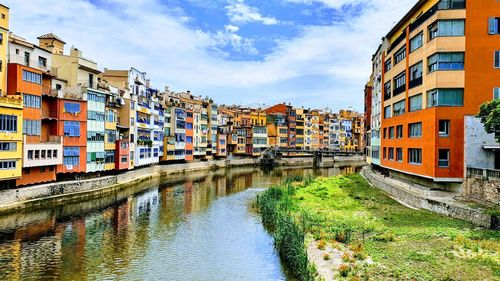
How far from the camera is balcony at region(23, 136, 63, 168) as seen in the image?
48031mm

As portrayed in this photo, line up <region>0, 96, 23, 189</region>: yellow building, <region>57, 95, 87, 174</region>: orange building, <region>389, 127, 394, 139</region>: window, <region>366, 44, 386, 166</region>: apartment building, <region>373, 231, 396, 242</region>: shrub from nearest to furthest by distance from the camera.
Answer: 1. <region>373, 231, 396, 242</region>: shrub
2. <region>0, 96, 23, 189</region>: yellow building
3. <region>57, 95, 87, 174</region>: orange building
4. <region>389, 127, 394, 139</region>: window
5. <region>366, 44, 386, 166</region>: apartment building

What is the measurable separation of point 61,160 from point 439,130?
44.5 metres

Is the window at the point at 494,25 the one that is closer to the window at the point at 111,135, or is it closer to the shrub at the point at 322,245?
the shrub at the point at 322,245

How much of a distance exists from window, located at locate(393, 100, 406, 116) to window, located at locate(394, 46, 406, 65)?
5.47m

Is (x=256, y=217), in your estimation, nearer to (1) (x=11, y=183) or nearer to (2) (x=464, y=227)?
(2) (x=464, y=227)

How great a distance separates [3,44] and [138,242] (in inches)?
1084

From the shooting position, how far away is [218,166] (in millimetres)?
113375

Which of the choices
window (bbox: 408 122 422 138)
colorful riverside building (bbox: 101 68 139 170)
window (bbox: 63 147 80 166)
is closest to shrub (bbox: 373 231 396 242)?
window (bbox: 408 122 422 138)

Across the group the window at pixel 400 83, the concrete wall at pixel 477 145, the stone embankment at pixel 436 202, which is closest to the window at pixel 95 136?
the stone embankment at pixel 436 202

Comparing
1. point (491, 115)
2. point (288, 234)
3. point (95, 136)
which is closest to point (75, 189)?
point (95, 136)

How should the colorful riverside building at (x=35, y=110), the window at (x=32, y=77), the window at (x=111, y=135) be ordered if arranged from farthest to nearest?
the window at (x=111, y=135) < the window at (x=32, y=77) < the colorful riverside building at (x=35, y=110)

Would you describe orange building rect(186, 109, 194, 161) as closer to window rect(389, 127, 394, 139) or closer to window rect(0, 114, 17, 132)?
window rect(389, 127, 394, 139)

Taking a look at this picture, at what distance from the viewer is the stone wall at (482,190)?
3378cm

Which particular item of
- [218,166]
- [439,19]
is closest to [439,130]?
[439,19]
